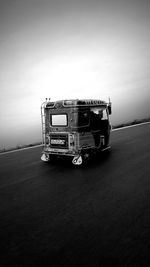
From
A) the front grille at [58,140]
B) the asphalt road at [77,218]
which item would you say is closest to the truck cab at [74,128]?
the front grille at [58,140]

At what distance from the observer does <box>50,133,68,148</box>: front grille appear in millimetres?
8547

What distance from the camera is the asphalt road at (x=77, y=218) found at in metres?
2.97

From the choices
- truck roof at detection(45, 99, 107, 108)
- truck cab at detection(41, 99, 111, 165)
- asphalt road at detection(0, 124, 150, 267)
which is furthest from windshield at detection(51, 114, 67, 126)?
asphalt road at detection(0, 124, 150, 267)

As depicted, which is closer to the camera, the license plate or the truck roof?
the truck roof

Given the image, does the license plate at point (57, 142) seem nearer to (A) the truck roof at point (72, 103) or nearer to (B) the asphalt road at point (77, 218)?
(A) the truck roof at point (72, 103)

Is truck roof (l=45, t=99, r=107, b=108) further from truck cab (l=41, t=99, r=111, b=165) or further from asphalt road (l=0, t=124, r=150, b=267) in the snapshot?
asphalt road (l=0, t=124, r=150, b=267)

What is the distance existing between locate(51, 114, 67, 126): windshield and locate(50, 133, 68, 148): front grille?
489 millimetres

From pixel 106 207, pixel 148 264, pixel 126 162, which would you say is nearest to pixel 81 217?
pixel 106 207

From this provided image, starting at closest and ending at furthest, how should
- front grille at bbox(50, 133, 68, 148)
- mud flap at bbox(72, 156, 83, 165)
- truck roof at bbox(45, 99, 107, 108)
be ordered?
mud flap at bbox(72, 156, 83, 165), truck roof at bbox(45, 99, 107, 108), front grille at bbox(50, 133, 68, 148)

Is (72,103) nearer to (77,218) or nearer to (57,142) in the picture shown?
(57,142)

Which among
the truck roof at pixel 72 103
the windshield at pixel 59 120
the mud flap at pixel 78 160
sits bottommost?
the mud flap at pixel 78 160

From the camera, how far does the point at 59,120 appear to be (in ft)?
29.2

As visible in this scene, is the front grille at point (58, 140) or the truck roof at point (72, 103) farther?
the front grille at point (58, 140)

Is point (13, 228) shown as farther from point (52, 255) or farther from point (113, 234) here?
point (113, 234)
